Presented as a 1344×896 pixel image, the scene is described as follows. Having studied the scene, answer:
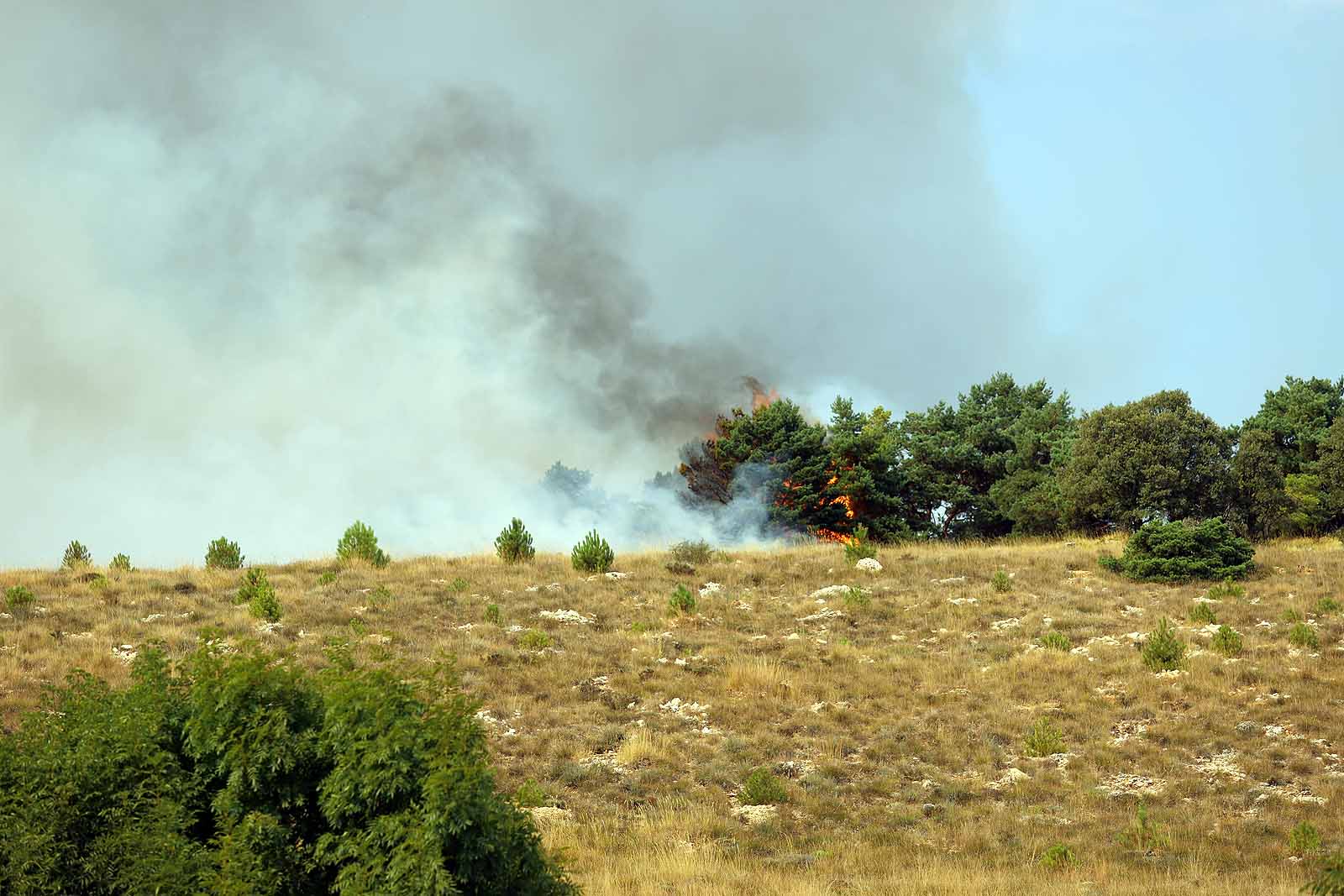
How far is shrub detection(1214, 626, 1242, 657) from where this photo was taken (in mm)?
21484

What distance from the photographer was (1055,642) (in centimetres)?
2244

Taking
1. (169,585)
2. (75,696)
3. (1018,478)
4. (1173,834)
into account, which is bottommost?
(1173,834)

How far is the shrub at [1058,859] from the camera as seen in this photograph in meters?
12.9

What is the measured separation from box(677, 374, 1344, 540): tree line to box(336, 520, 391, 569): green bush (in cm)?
1756

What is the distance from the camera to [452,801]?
7656 millimetres

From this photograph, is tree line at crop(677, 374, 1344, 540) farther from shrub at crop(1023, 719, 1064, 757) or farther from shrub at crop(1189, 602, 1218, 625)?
shrub at crop(1023, 719, 1064, 757)

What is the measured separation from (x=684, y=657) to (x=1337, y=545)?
21531 mm

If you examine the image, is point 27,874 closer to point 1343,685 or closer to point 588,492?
point 1343,685

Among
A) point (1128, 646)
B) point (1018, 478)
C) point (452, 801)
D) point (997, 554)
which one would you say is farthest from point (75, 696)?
point (1018, 478)

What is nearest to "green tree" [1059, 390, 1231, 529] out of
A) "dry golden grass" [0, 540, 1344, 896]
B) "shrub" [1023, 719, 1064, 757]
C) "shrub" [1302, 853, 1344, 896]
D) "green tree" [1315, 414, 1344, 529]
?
"green tree" [1315, 414, 1344, 529]

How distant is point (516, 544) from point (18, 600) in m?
11.8

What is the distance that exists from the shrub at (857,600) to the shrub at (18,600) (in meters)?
17.2

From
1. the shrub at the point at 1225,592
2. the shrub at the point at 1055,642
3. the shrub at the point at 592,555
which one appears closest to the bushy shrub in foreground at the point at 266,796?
the shrub at the point at 1055,642

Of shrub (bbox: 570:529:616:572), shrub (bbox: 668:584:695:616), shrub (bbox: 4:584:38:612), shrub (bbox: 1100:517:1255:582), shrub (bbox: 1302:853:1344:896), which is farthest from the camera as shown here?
shrub (bbox: 570:529:616:572)
